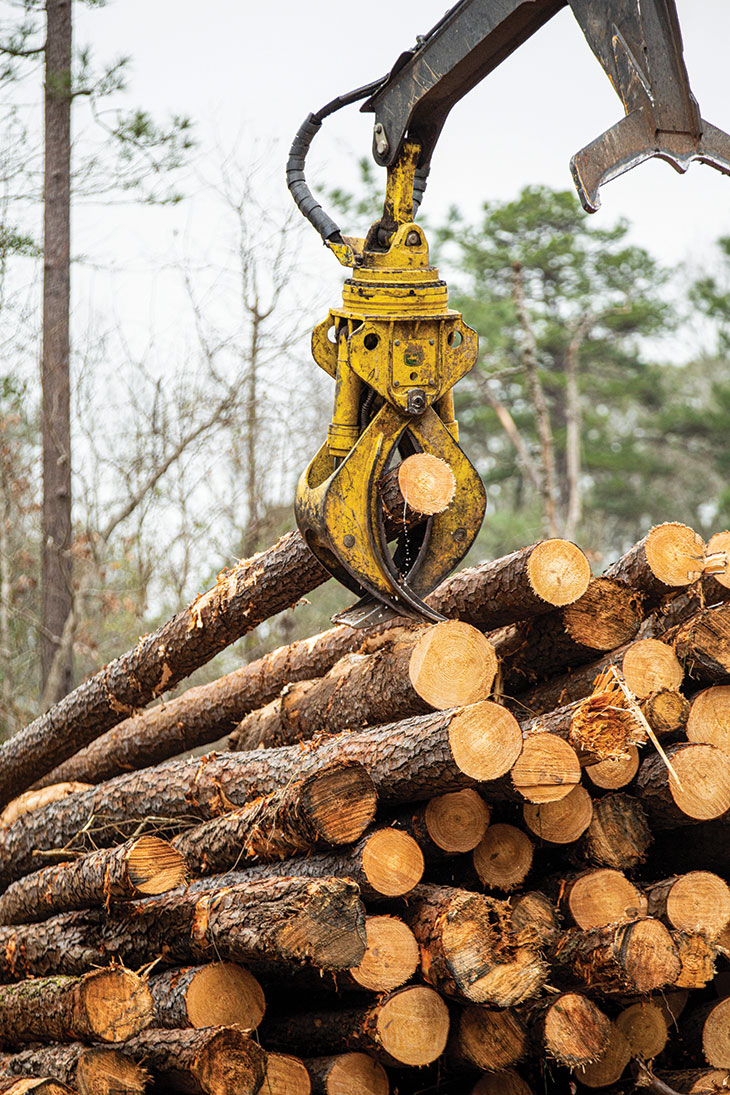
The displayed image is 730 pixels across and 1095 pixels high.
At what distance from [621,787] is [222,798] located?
155 cm

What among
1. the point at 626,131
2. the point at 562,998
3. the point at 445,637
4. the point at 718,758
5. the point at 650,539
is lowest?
the point at 562,998

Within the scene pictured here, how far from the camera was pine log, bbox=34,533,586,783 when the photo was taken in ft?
14.7

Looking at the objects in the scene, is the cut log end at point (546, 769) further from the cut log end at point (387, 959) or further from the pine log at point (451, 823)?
the cut log end at point (387, 959)

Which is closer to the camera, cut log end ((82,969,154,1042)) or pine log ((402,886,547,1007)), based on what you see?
pine log ((402,886,547,1007))

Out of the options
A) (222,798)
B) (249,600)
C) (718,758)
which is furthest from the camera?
(249,600)

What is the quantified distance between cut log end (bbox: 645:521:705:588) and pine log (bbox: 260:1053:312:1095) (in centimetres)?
206

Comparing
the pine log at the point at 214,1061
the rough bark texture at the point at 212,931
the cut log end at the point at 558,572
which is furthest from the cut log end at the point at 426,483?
the pine log at the point at 214,1061

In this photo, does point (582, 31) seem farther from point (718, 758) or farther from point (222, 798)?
point (222, 798)

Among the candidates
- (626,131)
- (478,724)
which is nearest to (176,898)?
(478,724)

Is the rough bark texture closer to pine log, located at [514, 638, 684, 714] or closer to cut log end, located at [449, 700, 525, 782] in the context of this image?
cut log end, located at [449, 700, 525, 782]

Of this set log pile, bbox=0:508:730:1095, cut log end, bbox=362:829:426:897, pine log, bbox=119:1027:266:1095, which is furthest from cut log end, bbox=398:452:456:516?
pine log, bbox=119:1027:266:1095

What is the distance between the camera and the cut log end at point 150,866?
13.9ft

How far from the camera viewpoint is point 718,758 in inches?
159

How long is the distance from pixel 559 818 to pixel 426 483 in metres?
1.22
